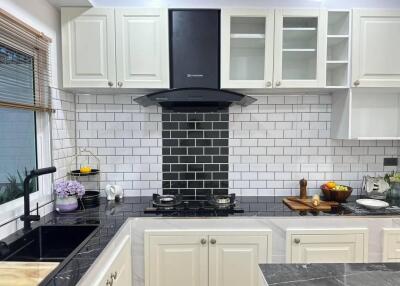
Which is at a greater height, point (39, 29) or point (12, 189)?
point (39, 29)

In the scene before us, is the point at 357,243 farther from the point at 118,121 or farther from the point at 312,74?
the point at 118,121

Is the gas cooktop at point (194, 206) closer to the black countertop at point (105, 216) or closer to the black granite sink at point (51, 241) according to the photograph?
the black countertop at point (105, 216)

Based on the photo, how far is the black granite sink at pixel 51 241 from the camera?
165 centimetres

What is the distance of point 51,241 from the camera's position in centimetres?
181

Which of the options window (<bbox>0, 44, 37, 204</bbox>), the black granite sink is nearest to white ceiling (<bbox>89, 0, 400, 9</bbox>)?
window (<bbox>0, 44, 37, 204</bbox>)

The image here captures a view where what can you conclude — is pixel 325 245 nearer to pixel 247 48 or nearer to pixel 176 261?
pixel 176 261

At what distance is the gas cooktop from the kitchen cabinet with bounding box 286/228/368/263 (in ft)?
1.45

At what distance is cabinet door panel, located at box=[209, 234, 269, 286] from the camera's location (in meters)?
2.07

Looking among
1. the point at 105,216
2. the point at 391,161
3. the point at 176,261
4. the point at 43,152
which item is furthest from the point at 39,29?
the point at 391,161

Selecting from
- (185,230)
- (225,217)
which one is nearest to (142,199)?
(185,230)

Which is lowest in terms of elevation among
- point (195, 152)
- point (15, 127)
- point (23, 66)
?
point (195, 152)

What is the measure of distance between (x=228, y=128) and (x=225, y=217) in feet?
2.85

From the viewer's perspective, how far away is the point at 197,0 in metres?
2.55

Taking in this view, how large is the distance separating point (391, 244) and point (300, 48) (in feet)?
5.32
